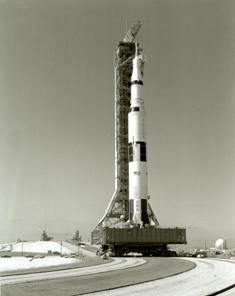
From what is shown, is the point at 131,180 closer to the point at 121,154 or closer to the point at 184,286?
the point at 121,154

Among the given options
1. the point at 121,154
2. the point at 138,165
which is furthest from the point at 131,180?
the point at 121,154

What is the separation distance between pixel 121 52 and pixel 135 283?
6967cm

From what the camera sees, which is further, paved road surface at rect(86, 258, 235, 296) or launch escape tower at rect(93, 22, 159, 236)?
launch escape tower at rect(93, 22, 159, 236)

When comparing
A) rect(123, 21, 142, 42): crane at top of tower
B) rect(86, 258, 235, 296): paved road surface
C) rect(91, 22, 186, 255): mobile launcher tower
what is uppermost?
rect(123, 21, 142, 42): crane at top of tower

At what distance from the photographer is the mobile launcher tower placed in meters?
73.4

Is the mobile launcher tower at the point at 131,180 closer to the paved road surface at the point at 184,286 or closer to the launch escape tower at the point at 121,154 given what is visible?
the launch escape tower at the point at 121,154

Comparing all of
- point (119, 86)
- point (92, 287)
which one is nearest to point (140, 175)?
point (119, 86)

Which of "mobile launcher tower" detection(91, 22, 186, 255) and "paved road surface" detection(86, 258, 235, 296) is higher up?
"mobile launcher tower" detection(91, 22, 186, 255)

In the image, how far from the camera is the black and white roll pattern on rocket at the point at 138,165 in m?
76.7

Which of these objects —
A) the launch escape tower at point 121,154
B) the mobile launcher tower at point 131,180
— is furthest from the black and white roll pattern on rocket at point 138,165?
the launch escape tower at point 121,154

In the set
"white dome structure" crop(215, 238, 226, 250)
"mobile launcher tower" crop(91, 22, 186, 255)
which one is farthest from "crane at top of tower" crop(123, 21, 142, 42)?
"white dome structure" crop(215, 238, 226, 250)

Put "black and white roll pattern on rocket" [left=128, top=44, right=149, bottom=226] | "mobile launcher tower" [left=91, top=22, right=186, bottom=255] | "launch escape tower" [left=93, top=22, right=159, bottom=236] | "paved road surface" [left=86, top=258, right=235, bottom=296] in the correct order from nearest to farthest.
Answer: "paved road surface" [left=86, top=258, right=235, bottom=296] → "mobile launcher tower" [left=91, top=22, right=186, bottom=255] → "black and white roll pattern on rocket" [left=128, top=44, right=149, bottom=226] → "launch escape tower" [left=93, top=22, right=159, bottom=236]

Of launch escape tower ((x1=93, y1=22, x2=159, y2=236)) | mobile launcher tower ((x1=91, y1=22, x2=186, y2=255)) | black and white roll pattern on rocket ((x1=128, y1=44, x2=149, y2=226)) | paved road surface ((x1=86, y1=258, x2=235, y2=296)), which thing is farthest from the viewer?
launch escape tower ((x1=93, y1=22, x2=159, y2=236))

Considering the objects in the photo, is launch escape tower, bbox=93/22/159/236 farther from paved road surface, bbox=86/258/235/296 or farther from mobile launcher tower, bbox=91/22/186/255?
paved road surface, bbox=86/258/235/296
